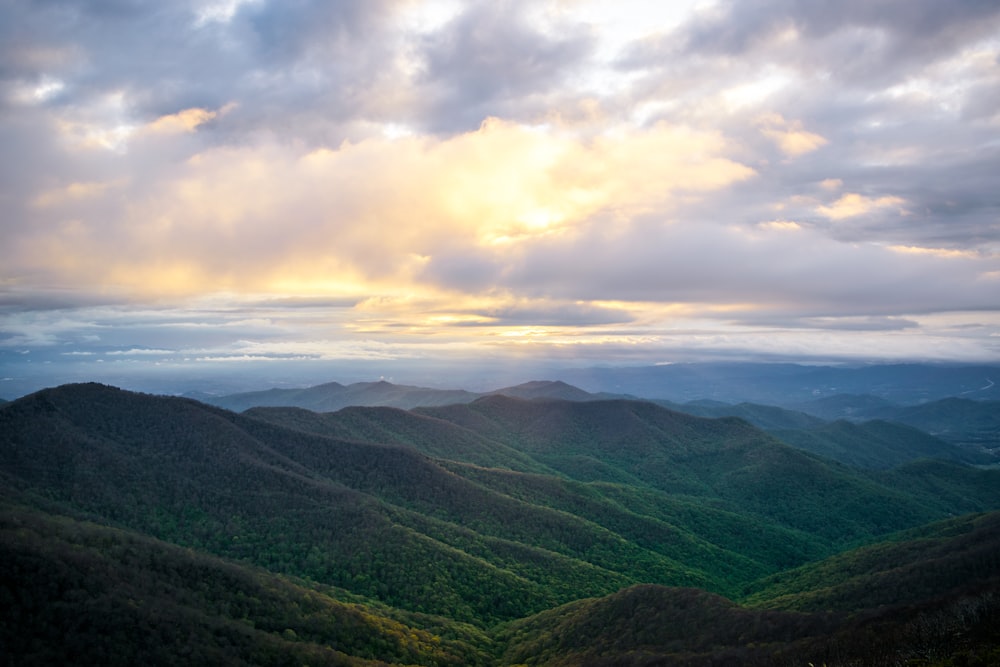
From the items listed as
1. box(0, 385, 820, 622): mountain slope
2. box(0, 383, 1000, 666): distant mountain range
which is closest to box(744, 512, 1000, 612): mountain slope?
box(0, 383, 1000, 666): distant mountain range

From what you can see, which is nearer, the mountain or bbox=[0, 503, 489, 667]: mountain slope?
the mountain

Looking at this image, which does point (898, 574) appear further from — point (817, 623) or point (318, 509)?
point (318, 509)

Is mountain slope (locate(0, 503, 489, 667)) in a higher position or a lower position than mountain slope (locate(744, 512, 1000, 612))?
→ higher

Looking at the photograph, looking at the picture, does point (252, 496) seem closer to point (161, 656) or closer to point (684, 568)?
point (161, 656)

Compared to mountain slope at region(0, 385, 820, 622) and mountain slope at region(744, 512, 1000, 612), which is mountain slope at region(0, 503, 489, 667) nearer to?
mountain slope at region(0, 385, 820, 622)

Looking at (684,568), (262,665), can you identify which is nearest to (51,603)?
(262,665)

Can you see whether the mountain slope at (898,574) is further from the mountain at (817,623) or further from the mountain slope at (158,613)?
the mountain slope at (158,613)

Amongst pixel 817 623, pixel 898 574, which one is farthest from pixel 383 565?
pixel 898 574

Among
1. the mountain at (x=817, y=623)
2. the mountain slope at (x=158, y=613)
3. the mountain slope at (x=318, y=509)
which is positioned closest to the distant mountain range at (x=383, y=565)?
the mountain slope at (x=158, y=613)
